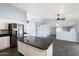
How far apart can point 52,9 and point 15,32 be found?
1058mm

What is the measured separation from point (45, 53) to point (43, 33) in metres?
0.47

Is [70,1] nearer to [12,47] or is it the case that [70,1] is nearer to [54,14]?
[54,14]

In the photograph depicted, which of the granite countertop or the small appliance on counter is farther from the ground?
the small appliance on counter

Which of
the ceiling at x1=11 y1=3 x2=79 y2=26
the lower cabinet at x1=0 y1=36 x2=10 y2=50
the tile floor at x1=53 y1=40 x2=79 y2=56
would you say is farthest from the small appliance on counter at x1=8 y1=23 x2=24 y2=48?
the tile floor at x1=53 y1=40 x2=79 y2=56

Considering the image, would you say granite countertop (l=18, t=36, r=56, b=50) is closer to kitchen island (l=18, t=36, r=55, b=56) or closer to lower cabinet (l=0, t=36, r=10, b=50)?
kitchen island (l=18, t=36, r=55, b=56)

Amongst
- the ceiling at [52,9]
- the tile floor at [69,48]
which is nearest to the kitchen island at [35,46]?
the tile floor at [69,48]

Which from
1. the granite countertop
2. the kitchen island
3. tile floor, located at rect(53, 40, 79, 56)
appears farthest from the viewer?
the granite countertop

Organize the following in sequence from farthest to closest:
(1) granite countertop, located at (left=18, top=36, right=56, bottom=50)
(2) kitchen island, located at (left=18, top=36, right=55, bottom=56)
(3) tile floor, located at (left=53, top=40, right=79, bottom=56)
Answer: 1. (1) granite countertop, located at (left=18, top=36, right=56, bottom=50)
2. (3) tile floor, located at (left=53, top=40, right=79, bottom=56)
3. (2) kitchen island, located at (left=18, top=36, right=55, bottom=56)

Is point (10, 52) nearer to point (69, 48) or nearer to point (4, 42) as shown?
point (4, 42)

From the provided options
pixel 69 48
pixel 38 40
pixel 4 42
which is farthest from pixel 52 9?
pixel 4 42

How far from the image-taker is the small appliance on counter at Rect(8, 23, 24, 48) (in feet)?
5.83

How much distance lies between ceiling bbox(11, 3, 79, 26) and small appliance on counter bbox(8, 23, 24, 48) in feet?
1.45

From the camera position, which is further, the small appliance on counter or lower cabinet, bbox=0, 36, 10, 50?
the small appliance on counter

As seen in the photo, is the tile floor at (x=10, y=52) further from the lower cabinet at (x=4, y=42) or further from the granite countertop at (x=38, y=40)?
the granite countertop at (x=38, y=40)
